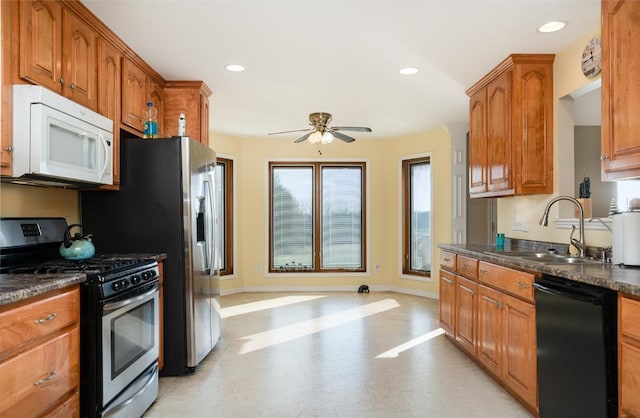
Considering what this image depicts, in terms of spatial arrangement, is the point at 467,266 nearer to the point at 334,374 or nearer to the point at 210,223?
the point at 334,374

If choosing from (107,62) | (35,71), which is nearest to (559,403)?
(35,71)

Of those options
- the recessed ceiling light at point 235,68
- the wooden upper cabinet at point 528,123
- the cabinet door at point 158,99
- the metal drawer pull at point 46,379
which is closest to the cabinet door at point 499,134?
the wooden upper cabinet at point 528,123

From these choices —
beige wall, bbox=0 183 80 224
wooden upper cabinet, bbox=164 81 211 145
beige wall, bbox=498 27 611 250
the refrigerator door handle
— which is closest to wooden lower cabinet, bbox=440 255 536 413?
beige wall, bbox=498 27 611 250

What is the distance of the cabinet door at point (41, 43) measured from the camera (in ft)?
7.04

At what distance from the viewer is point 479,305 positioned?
3.29 meters

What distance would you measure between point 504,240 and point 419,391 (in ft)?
5.78

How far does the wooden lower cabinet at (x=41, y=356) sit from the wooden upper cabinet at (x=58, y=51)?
1111 millimetres

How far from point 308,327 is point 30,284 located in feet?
10.4

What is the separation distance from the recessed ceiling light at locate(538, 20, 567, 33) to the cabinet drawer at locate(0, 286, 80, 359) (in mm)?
3100

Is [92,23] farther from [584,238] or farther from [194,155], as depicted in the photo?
[584,238]

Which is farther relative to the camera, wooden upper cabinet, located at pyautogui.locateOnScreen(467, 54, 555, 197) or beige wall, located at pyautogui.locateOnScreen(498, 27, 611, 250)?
wooden upper cabinet, located at pyautogui.locateOnScreen(467, 54, 555, 197)

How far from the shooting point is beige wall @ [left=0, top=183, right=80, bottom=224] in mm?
2581

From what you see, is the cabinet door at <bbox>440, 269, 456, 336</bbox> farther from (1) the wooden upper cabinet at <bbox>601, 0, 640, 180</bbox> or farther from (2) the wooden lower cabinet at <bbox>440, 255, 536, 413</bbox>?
(1) the wooden upper cabinet at <bbox>601, 0, 640, 180</bbox>

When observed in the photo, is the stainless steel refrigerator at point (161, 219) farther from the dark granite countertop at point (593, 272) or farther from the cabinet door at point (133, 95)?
the dark granite countertop at point (593, 272)
